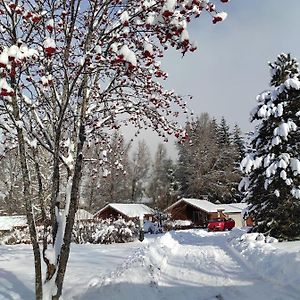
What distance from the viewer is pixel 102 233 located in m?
22.1

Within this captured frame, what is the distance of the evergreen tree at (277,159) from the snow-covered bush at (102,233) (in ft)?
26.4

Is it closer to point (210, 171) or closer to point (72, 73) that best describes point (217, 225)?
point (210, 171)

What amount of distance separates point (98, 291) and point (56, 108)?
136 inches

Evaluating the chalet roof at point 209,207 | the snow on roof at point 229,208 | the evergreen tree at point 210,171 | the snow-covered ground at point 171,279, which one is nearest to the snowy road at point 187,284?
the snow-covered ground at point 171,279

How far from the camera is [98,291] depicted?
724 cm

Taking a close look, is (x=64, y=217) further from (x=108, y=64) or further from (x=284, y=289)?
(x=284, y=289)

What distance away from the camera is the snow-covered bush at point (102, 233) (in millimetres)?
22125

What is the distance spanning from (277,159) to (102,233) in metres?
10.5

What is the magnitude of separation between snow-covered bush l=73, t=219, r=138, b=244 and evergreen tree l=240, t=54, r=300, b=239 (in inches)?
317

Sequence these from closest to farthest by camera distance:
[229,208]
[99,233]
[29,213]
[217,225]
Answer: [29,213]
[99,233]
[217,225]
[229,208]

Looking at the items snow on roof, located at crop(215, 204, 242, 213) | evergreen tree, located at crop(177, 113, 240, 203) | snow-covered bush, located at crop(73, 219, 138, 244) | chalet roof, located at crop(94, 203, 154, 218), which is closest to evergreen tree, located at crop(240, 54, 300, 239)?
snow-covered bush, located at crop(73, 219, 138, 244)

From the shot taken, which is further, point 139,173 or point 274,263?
point 139,173

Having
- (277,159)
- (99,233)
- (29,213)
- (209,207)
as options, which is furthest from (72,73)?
(209,207)

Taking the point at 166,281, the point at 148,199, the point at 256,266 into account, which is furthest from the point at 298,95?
the point at 148,199
